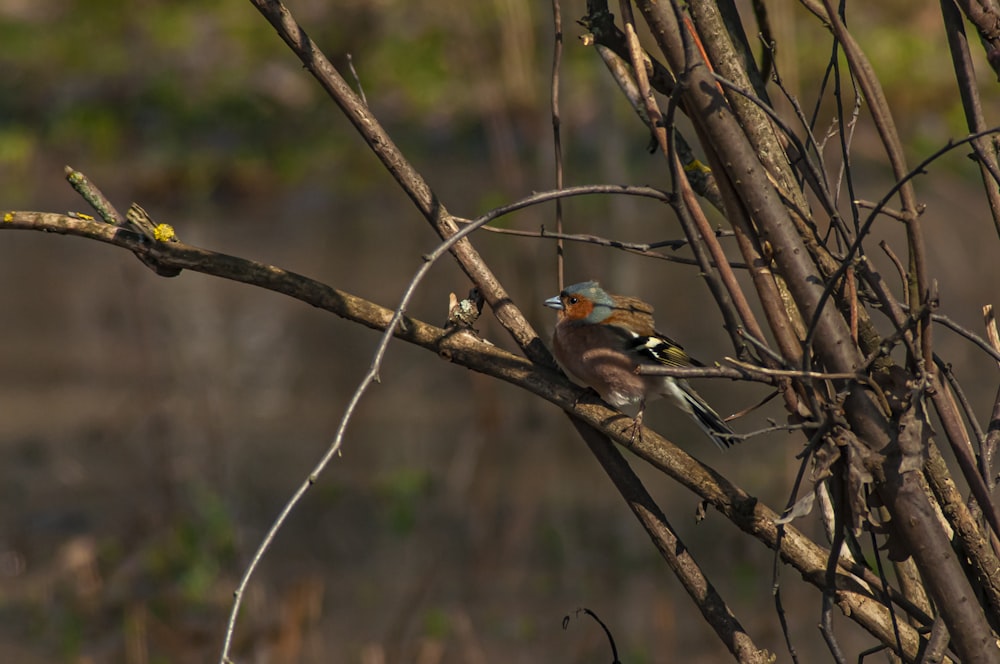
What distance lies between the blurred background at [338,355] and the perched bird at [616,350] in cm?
113

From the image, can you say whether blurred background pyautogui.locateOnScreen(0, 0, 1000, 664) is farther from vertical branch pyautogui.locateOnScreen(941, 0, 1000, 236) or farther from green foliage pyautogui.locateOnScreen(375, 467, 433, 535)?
vertical branch pyautogui.locateOnScreen(941, 0, 1000, 236)

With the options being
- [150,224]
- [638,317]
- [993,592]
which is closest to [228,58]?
[638,317]

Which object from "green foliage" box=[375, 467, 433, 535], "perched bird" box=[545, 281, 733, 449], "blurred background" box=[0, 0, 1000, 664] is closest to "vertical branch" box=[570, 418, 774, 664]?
"perched bird" box=[545, 281, 733, 449]

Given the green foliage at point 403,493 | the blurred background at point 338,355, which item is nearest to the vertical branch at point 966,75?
the blurred background at point 338,355

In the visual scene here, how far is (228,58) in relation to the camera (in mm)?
13680

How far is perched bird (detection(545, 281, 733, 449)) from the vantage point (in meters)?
3.42

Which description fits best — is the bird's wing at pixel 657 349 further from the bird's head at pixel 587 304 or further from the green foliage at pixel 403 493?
the green foliage at pixel 403 493

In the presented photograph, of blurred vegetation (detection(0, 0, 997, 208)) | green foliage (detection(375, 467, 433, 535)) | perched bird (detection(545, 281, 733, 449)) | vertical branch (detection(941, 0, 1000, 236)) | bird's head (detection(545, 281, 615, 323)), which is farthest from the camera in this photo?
blurred vegetation (detection(0, 0, 997, 208))

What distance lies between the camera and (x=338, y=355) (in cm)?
937

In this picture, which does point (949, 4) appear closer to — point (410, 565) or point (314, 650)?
point (314, 650)

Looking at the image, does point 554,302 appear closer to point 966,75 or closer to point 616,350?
point 616,350

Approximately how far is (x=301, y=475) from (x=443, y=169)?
5.08m

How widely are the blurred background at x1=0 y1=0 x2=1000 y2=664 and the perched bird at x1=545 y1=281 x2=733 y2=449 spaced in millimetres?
1134

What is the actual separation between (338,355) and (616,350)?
19.9 feet
